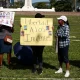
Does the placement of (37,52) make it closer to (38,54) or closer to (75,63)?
(38,54)

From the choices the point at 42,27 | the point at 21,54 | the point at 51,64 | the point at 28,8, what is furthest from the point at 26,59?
the point at 28,8

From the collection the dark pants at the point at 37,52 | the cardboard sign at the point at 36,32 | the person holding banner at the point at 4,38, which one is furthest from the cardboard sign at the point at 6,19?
the dark pants at the point at 37,52

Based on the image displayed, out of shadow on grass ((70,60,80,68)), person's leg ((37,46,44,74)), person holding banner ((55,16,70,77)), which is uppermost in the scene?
person holding banner ((55,16,70,77))

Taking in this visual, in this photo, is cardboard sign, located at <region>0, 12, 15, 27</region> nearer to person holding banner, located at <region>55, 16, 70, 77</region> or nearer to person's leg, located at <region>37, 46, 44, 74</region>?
person's leg, located at <region>37, 46, 44, 74</region>

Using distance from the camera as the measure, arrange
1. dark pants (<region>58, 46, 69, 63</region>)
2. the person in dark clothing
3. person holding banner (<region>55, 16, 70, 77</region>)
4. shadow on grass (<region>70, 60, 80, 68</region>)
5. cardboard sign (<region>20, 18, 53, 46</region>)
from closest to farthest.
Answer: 1. person holding banner (<region>55, 16, 70, 77</region>)
2. dark pants (<region>58, 46, 69, 63</region>)
3. cardboard sign (<region>20, 18, 53, 46</region>)
4. the person in dark clothing
5. shadow on grass (<region>70, 60, 80, 68</region>)

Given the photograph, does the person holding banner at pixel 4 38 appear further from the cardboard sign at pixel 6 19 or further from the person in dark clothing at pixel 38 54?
the person in dark clothing at pixel 38 54

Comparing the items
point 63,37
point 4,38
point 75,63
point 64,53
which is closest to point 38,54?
point 64,53

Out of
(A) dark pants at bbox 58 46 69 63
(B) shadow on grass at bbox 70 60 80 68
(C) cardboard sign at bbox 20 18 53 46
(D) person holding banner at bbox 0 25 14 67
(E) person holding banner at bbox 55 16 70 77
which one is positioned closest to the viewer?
(E) person holding banner at bbox 55 16 70 77

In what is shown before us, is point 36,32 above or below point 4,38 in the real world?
above

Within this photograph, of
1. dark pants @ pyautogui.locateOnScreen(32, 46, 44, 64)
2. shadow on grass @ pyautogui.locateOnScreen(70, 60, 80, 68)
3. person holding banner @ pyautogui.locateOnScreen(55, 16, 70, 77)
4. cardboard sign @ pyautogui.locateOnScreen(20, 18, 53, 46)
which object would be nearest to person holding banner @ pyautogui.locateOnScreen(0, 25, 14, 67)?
cardboard sign @ pyautogui.locateOnScreen(20, 18, 53, 46)

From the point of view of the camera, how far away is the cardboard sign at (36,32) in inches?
381

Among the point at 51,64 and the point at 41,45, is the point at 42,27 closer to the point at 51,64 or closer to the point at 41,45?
the point at 41,45

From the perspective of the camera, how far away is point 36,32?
9766mm

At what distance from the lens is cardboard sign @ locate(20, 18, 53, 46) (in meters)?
9.67
